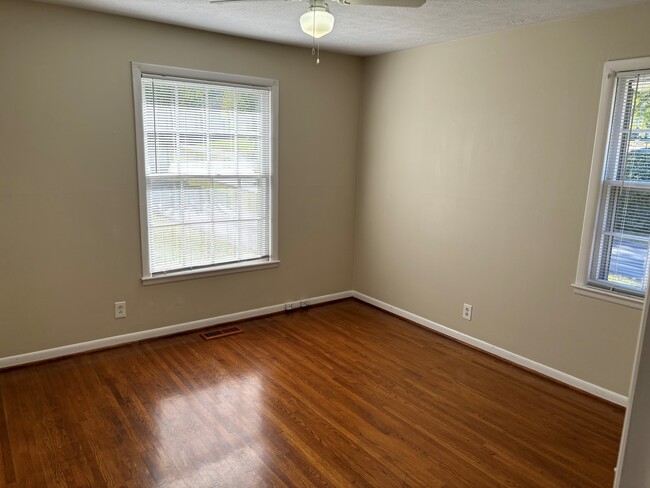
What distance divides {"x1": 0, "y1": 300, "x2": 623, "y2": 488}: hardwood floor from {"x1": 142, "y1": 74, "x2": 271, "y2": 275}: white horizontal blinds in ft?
2.73

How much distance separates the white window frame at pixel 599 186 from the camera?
2773mm

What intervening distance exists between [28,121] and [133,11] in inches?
39.5

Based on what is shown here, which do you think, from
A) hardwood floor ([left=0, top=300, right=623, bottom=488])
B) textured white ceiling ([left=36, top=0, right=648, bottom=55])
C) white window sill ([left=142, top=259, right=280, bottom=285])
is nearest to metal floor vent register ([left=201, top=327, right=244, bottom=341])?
hardwood floor ([left=0, top=300, right=623, bottom=488])

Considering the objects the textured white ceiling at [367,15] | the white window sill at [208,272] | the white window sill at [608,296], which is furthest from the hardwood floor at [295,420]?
the textured white ceiling at [367,15]

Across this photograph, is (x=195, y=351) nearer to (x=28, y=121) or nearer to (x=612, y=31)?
(x=28, y=121)

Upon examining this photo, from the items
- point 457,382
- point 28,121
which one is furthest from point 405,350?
point 28,121

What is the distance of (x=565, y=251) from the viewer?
3127mm

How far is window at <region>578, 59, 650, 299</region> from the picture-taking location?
274 centimetres

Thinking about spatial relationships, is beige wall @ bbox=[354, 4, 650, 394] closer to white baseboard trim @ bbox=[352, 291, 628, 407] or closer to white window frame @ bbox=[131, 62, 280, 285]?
white baseboard trim @ bbox=[352, 291, 628, 407]

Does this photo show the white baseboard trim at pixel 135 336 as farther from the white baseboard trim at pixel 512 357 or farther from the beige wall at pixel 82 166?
the white baseboard trim at pixel 512 357

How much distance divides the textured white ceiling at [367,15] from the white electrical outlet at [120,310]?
6.83ft

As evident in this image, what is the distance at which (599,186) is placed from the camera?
2906mm

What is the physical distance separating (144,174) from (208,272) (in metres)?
0.96

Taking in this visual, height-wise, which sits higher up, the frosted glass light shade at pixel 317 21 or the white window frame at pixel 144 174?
the frosted glass light shade at pixel 317 21
